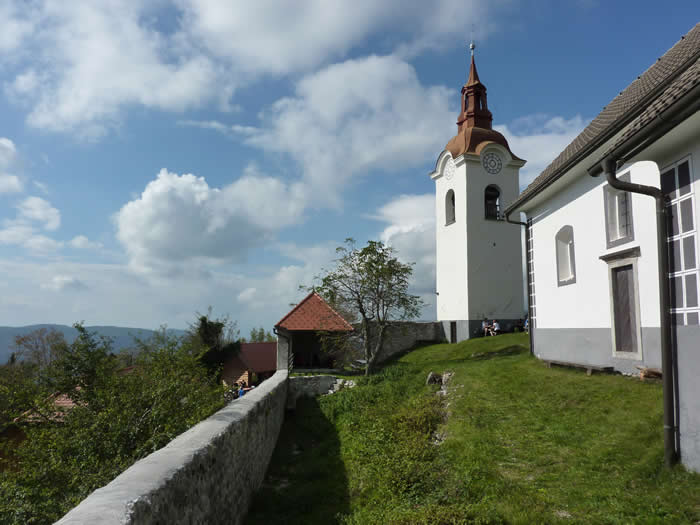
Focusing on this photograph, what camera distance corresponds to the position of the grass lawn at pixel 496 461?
505 cm

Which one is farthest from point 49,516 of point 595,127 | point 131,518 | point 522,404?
point 595,127

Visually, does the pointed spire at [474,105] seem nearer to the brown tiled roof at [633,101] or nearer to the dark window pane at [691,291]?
the brown tiled roof at [633,101]

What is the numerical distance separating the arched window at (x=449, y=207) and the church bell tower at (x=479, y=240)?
0.19 feet

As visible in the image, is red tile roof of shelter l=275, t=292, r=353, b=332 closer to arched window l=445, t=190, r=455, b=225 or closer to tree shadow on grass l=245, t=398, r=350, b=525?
tree shadow on grass l=245, t=398, r=350, b=525

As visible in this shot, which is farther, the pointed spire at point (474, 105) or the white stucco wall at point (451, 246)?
the pointed spire at point (474, 105)

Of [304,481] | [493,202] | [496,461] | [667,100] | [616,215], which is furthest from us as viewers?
[493,202]

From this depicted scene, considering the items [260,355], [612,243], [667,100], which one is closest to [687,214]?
[667,100]

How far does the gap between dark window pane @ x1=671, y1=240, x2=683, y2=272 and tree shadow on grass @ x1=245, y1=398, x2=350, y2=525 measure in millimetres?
5437

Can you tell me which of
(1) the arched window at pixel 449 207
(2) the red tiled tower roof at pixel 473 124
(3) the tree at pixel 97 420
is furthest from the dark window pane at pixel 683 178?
(1) the arched window at pixel 449 207

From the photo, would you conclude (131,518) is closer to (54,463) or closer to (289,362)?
(54,463)

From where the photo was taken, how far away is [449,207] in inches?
1022

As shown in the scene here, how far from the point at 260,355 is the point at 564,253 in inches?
969

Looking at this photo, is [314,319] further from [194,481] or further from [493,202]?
[194,481]

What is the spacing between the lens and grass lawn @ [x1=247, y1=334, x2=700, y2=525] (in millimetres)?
5055
